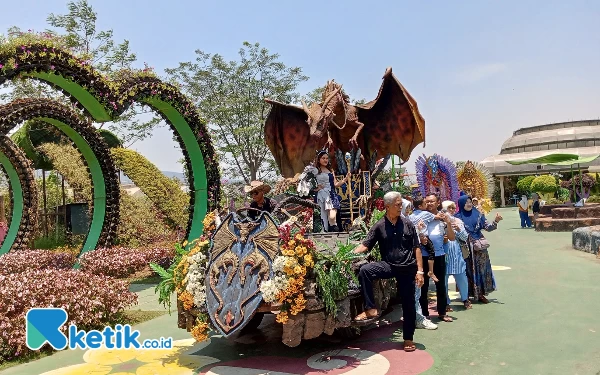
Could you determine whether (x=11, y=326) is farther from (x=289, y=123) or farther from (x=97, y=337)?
(x=289, y=123)

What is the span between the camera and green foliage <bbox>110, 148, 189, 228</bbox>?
1609 cm

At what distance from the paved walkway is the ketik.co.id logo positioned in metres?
0.22

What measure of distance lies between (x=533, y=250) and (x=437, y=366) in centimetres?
827

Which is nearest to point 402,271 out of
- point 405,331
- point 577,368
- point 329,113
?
point 405,331

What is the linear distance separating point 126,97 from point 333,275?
22.6 feet

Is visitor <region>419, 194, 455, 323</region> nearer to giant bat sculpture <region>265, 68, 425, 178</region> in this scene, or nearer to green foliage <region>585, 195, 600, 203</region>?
giant bat sculpture <region>265, 68, 425, 178</region>

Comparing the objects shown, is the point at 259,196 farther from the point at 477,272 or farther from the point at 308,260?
the point at 477,272

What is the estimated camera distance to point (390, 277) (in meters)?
4.54

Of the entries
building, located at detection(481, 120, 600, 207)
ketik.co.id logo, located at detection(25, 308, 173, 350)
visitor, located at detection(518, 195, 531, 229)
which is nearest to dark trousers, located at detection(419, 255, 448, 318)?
ketik.co.id logo, located at detection(25, 308, 173, 350)

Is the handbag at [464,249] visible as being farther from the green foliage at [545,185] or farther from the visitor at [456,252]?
the green foliage at [545,185]

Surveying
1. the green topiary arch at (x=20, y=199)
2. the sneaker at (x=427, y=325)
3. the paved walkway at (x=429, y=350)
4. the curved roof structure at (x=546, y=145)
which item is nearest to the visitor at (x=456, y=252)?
the paved walkway at (x=429, y=350)

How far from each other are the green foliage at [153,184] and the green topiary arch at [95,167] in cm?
515

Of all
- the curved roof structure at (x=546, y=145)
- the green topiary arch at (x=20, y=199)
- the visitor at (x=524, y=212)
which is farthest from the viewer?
the curved roof structure at (x=546, y=145)

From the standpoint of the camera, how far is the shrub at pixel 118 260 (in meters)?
9.50
